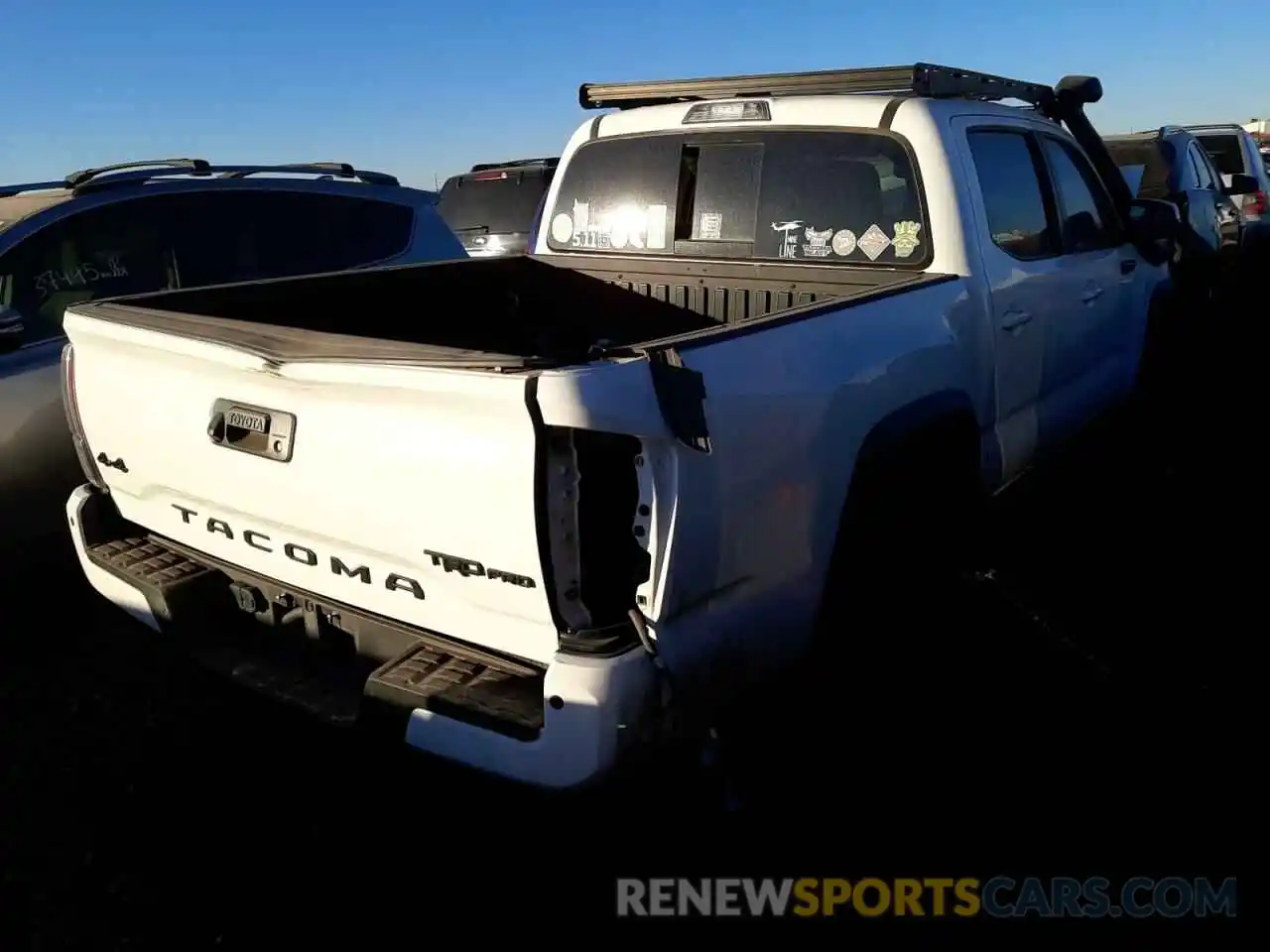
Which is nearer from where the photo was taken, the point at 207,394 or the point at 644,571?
the point at 644,571

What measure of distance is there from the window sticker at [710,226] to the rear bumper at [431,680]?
2262mm

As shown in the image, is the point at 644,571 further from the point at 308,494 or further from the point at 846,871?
the point at 846,871

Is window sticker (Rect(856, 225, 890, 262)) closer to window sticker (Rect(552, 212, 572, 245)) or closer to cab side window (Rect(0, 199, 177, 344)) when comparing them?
window sticker (Rect(552, 212, 572, 245))

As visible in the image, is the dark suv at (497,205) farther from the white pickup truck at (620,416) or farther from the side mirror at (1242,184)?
the side mirror at (1242,184)

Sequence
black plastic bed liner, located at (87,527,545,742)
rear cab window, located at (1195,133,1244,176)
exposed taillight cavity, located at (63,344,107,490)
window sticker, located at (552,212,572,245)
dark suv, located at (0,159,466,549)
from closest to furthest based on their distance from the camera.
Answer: black plastic bed liner, located at (87,527,545,742) → exposed taillight cavity, located at (63,344,107,490) → dark suv, located at (0,159,466,549) → window sticker, located at (552,212,572,245) → rear cab window, located at (1195,133,1244,176)

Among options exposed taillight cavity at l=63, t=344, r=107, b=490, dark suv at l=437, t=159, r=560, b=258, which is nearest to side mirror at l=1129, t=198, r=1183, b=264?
exposed taillight cavity at l=63, t=344, r=107, b=490

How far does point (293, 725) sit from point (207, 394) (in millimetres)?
1298

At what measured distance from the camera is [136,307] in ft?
10.7

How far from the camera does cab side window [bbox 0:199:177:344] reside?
439cm

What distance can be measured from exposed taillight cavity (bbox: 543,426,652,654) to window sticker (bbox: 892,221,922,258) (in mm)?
1905

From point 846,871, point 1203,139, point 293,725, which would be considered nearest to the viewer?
point 846,871

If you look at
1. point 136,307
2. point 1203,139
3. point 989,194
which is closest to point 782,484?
point 989,194

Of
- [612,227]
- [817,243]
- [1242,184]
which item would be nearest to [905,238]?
[817,243]

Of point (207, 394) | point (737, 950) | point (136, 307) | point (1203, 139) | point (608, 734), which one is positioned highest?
point (1203, 139)
